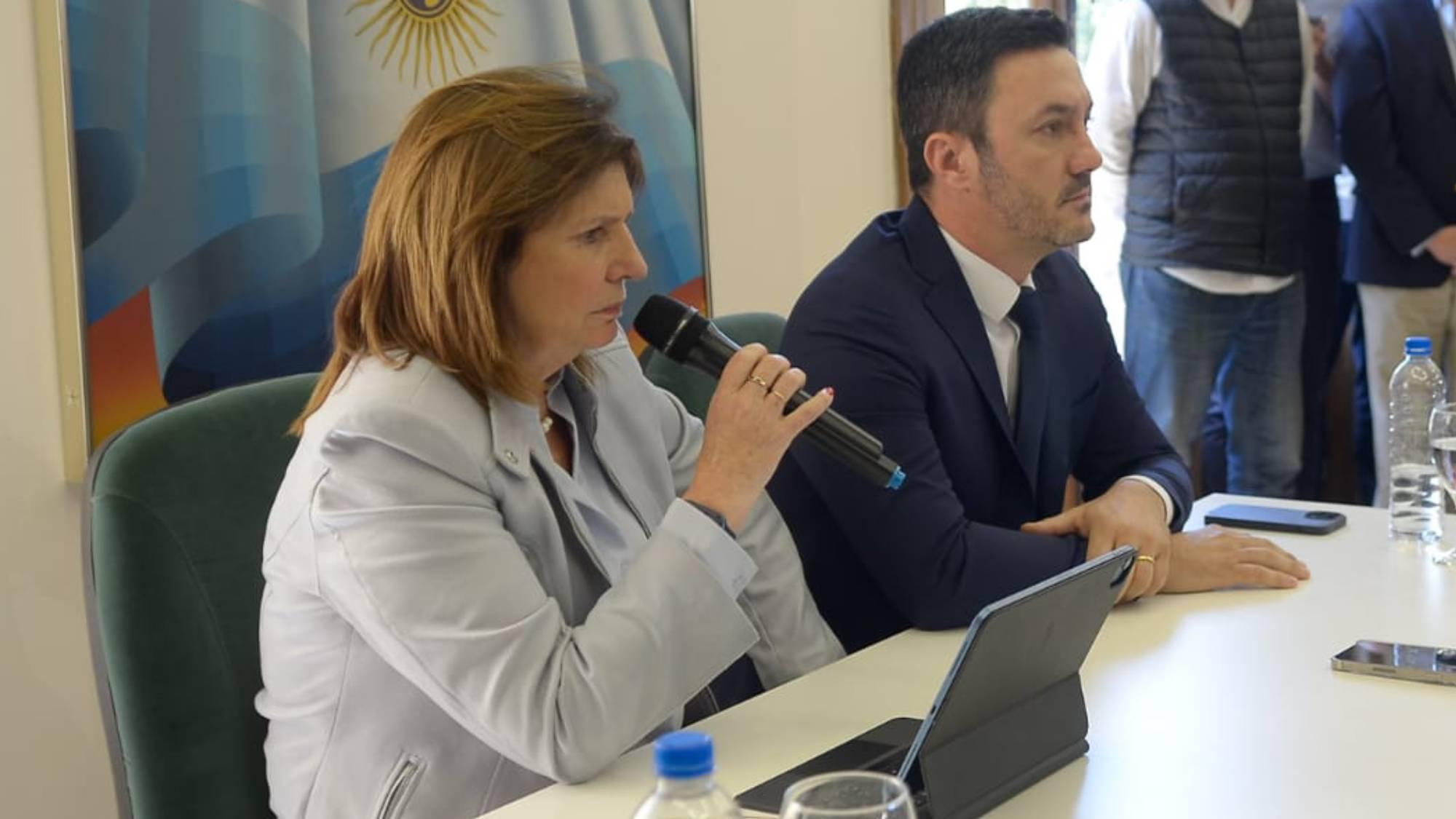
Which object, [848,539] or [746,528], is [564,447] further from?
[848,539]

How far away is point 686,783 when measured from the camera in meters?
0.83

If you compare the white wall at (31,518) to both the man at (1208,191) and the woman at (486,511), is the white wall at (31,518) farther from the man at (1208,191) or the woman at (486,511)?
the man at (1208,191)

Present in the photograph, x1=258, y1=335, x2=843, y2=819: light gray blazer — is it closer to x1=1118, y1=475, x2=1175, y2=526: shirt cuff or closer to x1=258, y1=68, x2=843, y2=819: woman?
x1=258, y1=68, x2=843, y2=819: woman

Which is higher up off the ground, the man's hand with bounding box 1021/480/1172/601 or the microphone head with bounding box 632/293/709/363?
the microphone head with bounding box 632/293/709/363

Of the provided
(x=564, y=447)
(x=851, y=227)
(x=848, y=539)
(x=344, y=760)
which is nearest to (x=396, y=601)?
(x=344, y=760)

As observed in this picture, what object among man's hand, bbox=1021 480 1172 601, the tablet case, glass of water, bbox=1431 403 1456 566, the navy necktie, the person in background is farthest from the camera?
the person in background

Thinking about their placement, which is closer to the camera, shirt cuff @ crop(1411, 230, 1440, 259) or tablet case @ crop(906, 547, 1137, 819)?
tablet case @ crop(906, 547, 1137, 819)

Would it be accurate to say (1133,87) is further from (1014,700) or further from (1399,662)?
(1014,700)

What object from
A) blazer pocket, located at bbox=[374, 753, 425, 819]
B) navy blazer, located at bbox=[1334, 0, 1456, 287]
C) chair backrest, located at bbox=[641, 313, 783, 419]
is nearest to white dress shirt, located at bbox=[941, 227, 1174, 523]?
chair backrest, located at bbox=[641, 313, 783, 419]

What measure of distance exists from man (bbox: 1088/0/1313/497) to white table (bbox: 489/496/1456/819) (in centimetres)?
224

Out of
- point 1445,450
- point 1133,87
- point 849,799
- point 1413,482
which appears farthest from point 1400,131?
point 849,799

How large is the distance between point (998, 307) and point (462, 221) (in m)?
0.81

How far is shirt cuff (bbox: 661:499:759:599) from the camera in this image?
143cm

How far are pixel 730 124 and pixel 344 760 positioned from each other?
7.10ft
